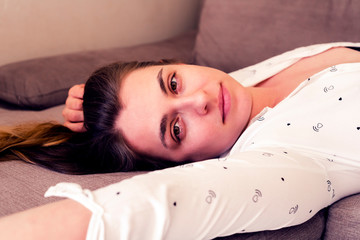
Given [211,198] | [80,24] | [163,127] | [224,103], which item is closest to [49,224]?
[211,198]

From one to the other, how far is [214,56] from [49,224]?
1290 millimetres

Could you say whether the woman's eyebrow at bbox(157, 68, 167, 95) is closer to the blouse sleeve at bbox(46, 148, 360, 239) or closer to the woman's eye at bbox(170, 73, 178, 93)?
the woman's eye at bbox(170, 73, 178, 93)

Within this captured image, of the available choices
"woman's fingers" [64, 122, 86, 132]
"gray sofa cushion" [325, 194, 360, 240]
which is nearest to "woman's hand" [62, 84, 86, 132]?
"woman's fingers" [64, 122, 86, 132]

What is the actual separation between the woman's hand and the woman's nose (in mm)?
333

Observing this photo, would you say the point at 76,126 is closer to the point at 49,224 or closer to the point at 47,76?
the point at 47,76

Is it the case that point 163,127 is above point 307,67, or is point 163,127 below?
below

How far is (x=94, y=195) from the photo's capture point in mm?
644

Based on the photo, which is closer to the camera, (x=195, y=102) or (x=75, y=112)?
(x=195, y=102)

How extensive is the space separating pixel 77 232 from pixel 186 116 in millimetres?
493

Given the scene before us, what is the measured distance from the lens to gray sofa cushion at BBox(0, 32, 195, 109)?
141 cm

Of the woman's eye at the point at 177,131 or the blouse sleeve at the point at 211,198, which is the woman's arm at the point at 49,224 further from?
the woman's eye at the point at 177,131

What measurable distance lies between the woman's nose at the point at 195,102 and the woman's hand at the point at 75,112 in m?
0.33

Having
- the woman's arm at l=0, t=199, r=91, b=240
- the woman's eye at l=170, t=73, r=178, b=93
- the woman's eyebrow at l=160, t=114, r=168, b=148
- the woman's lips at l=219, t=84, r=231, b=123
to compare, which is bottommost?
the woman's eyebrow at l=160, t=114, r=168, b=148

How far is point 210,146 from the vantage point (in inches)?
41.7
